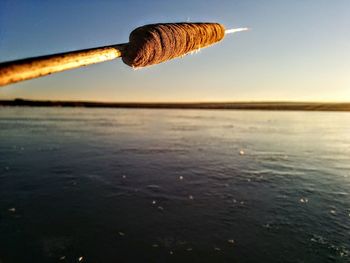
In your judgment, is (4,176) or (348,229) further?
(4,176)

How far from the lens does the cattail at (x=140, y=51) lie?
1366 millimetres

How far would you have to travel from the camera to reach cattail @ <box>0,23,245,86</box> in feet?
4.48

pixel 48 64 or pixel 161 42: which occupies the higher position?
pixel 161 42

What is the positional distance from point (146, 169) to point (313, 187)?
8.04 meters

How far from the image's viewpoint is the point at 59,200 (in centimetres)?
1137

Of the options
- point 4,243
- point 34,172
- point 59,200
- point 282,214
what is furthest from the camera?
point 34,172

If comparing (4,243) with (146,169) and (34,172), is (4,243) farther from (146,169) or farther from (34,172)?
(146,169)

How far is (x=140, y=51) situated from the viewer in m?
2.39

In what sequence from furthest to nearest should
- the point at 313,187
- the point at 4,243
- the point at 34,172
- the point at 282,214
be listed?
the point at 34,172 → the point at 313,187 → the point at 282,214 → the point at 4,243

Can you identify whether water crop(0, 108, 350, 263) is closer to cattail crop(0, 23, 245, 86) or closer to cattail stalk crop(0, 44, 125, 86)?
cattail crop(0, 23, 245, 86)

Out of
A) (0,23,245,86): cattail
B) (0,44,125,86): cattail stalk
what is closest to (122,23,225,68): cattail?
(0,23,245,86): cattail

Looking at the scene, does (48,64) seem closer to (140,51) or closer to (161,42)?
(140,51)

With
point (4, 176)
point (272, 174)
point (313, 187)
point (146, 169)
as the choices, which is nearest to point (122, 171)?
point (146, 169)

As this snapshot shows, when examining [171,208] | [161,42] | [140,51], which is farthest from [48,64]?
[171,208]
